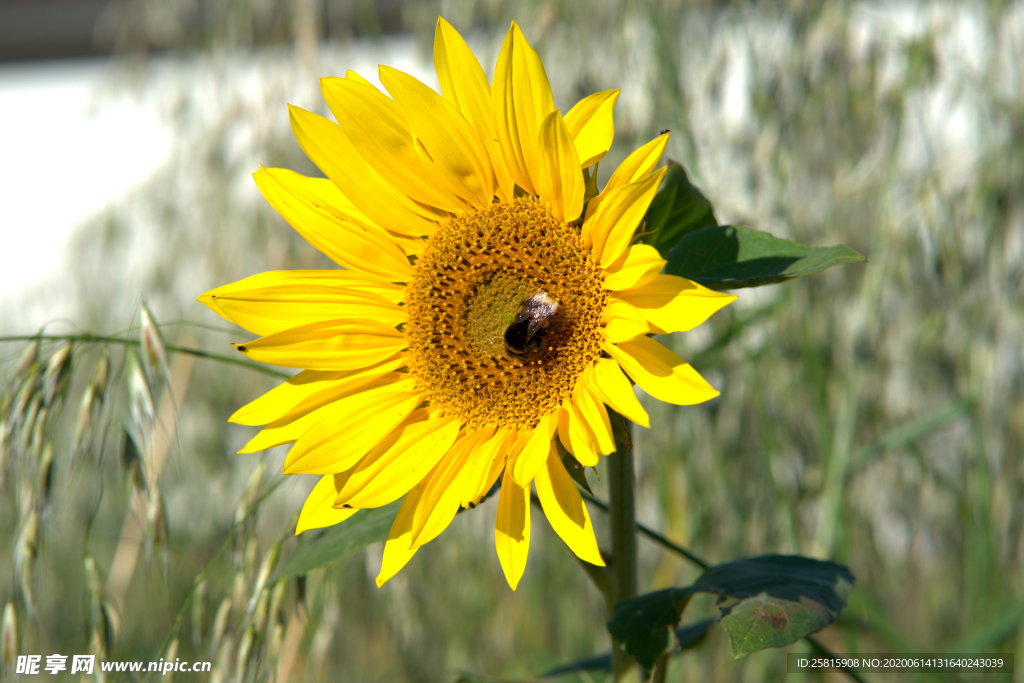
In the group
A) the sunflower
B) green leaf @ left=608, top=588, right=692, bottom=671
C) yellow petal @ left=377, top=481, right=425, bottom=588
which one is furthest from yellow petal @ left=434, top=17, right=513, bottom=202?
green leaf @ left=608, top=588, right=692, bottom=671

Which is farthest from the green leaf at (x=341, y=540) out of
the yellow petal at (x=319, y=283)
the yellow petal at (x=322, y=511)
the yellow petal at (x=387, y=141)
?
the yellow petal at (x=387, y=141)

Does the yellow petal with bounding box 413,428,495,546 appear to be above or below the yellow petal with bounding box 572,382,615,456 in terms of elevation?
below

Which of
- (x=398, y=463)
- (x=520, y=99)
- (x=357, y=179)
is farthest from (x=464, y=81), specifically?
(x=398, y=463)

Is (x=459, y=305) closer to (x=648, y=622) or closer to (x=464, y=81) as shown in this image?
(x=464, y=81)

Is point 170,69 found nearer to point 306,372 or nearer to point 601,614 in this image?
point 306,372

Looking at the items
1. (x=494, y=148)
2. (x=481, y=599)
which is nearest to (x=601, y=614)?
(x=481, y=599)

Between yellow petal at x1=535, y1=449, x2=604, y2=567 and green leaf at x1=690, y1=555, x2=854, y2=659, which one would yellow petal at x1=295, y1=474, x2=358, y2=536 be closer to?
yellow petal at x1=535, y1=449, x2=604, y2=567
